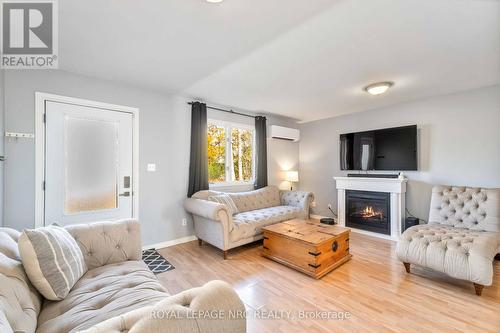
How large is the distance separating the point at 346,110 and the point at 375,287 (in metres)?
3.31

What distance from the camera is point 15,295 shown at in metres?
1.01

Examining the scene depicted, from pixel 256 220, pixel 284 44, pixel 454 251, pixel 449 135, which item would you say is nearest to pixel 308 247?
pixel 256 220

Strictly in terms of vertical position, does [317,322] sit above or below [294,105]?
below

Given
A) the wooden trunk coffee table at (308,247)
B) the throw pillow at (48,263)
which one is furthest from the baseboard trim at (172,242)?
the throw pillow at (48,263)

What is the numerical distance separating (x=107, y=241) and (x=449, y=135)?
4823 mm

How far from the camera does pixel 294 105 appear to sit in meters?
4.19

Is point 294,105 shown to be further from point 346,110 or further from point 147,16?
point 147,16

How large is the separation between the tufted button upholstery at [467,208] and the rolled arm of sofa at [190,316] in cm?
341

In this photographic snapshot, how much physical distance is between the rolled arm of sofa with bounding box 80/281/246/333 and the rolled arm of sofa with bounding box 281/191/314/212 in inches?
135

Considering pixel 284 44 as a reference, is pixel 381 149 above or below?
below

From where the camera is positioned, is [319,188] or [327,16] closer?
[327,16]

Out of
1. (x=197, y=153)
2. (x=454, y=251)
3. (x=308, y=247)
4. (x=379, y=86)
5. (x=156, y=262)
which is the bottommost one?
(x=156, y=262)

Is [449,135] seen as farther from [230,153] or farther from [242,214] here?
Answer: [230,153]

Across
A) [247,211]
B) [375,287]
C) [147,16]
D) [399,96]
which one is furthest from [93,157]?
[399,96]
